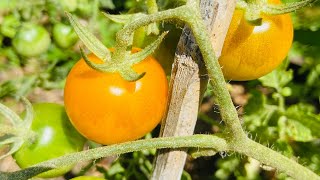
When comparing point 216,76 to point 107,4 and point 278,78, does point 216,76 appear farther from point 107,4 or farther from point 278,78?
point 107,4

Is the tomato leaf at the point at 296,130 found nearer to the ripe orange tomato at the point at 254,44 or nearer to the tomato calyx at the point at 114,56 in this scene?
the ripe orange tomato at the point at 254,44

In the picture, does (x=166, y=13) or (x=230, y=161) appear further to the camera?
(x=230, y=161)

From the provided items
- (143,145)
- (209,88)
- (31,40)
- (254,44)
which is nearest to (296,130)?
(209,88)

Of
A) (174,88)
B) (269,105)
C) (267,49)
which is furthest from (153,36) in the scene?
(269,105)

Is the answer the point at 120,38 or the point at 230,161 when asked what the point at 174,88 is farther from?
the point at 230,161

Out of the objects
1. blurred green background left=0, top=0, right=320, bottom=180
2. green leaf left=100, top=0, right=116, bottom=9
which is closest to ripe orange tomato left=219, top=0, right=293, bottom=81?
blurred green background left=0, top=0, right=320, bottom=180

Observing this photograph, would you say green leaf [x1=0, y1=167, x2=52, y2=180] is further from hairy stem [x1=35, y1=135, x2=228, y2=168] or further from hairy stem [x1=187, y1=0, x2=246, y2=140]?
hairy stem [x1=187, y1=0, x2=246, y2=140]
